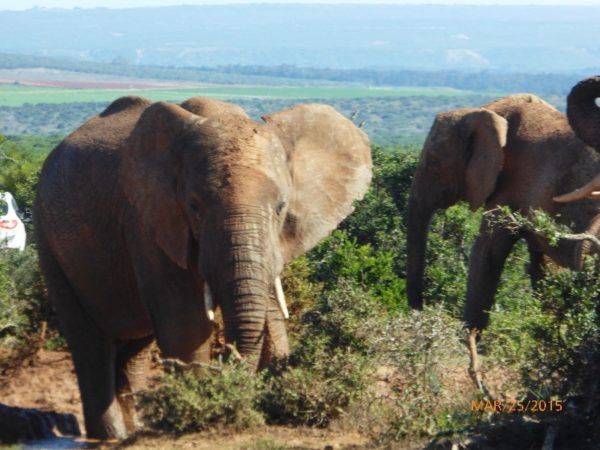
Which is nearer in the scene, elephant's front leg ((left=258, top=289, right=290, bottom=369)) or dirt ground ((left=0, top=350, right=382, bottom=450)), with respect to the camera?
dirt ground ((left=0, top=350, right=382, bottom=450))

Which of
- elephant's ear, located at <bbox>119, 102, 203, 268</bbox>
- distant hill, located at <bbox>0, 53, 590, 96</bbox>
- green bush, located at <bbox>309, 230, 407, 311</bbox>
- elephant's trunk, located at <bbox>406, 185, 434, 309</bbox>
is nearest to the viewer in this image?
elephant's ear, located at <bbox>119, 102, 203, 268</bbox>

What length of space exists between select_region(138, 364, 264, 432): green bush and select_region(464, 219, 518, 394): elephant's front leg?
3878 mm

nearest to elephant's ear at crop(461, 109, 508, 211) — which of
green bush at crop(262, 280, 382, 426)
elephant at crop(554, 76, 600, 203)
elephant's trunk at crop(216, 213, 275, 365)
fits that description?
elephant at crop(554, 76, 600, 203)

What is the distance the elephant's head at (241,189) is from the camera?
7070mm

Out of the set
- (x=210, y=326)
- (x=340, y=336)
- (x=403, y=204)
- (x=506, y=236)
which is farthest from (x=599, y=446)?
(x=403, y=204)

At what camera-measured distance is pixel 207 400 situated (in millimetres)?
6727

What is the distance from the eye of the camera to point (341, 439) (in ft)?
22.3

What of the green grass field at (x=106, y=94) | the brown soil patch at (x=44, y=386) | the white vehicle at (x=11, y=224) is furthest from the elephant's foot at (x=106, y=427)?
the green grass field at (x=106, y=94)

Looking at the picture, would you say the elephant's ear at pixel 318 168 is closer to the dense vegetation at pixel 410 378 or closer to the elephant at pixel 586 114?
the dense vegetation at pixel 410 378

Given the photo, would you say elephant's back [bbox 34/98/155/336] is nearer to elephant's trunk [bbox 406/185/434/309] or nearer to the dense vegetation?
the dense vegetation

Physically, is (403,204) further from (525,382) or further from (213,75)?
(213,75)
